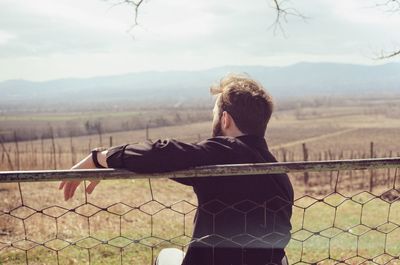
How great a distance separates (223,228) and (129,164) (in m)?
0.61

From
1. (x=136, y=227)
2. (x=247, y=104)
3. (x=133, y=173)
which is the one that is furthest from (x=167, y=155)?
(x=136, y=227)

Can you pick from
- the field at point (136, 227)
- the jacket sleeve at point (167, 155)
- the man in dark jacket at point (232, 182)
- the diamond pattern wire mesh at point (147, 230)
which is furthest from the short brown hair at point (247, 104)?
the field at point (136, 227)

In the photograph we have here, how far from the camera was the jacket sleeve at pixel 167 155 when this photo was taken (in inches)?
90.6

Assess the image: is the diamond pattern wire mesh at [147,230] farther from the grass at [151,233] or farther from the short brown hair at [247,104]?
the short brown hair at [247,104]

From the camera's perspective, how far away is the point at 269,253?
2.48m

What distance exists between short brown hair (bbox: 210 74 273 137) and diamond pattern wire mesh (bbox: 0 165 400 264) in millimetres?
410

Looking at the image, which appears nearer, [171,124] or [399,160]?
[399,160]

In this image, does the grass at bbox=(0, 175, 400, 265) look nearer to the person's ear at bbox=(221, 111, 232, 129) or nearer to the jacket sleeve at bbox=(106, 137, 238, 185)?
the jacket sleeve at bbox=(106, 137, 238, 185)

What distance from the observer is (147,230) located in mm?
8867

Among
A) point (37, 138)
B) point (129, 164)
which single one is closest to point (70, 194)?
point (129, 164)

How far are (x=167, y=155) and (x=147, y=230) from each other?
686cm

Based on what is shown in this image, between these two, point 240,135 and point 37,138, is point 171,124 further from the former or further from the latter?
point 240,135

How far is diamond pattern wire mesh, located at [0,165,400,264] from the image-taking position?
9.52 ft

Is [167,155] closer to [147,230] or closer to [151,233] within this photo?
[151,233]
